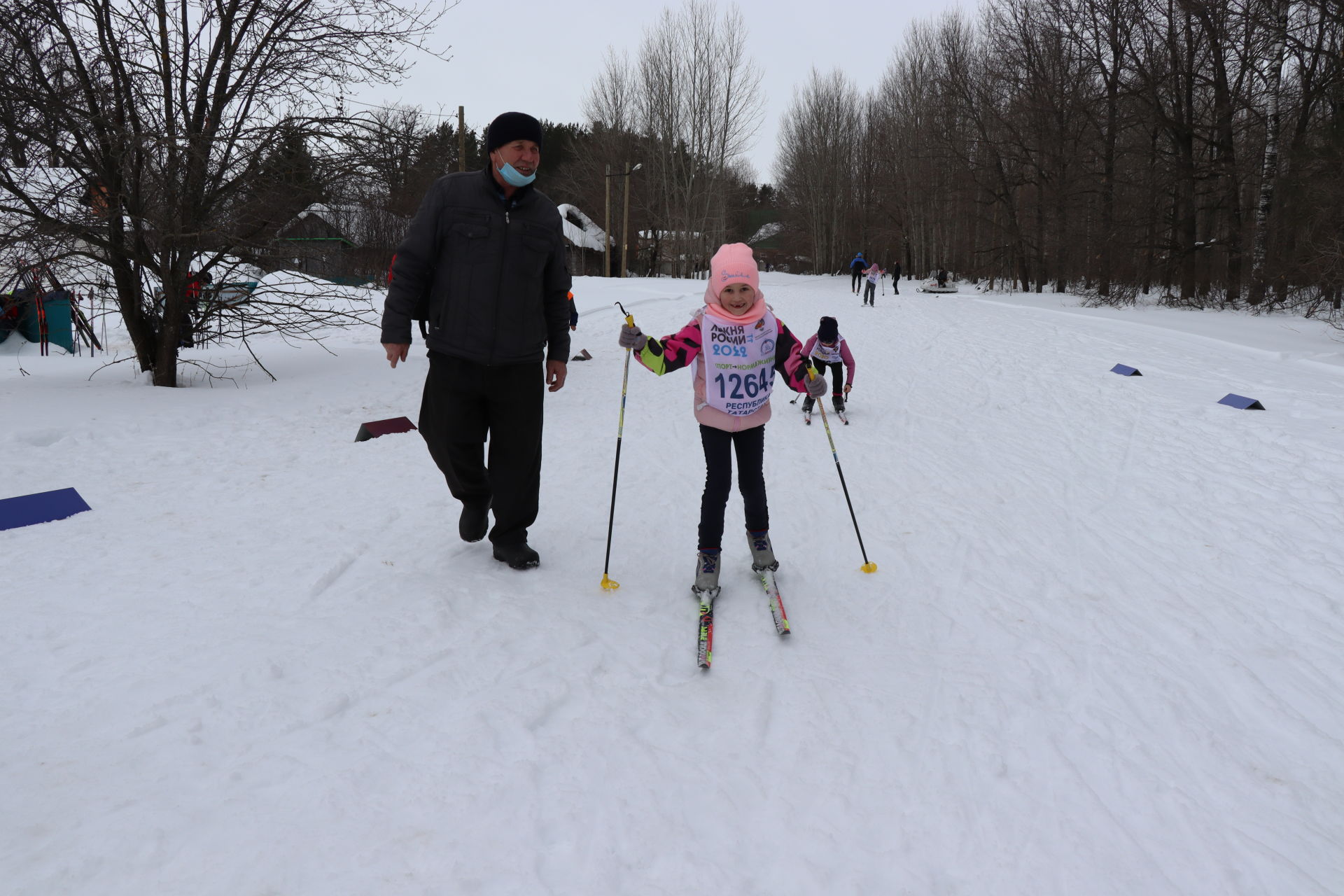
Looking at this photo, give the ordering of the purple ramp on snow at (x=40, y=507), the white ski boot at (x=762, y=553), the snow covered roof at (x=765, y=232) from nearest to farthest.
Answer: the white ski boot at (x=762, y=553)
the purple ramp on snow at (x=40, y=507)
the snow covered roof at (x=765, y=232)

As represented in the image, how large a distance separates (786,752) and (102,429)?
21.0 feet

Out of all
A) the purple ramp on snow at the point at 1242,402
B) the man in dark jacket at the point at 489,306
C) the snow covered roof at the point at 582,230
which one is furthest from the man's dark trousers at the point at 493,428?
the snow covered roof at the point at 582,230

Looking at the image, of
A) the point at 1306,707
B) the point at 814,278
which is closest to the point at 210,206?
the point at 1306,707

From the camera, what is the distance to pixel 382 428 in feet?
23.5

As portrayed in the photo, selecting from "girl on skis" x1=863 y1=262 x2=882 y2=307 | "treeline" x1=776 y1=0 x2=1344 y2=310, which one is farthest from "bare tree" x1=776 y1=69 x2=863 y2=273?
"girl on skis" x1=863 y1=262 x2=882 y2=307

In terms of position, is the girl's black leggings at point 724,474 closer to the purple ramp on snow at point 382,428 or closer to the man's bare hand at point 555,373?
the man's bare hand at point 555,373

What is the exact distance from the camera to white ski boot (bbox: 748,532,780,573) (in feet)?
13.4

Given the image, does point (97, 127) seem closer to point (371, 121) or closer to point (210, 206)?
point (210, 206)

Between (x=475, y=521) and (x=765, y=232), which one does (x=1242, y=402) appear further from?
(x=765, y=232)

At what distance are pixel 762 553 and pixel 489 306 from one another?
6.10 feet

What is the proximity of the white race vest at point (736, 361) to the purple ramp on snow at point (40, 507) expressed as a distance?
3.85m

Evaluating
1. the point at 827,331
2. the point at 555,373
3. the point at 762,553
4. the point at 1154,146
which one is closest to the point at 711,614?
the point at 762,553

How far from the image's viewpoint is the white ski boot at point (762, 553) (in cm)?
407

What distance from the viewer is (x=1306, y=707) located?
10.0 ft
